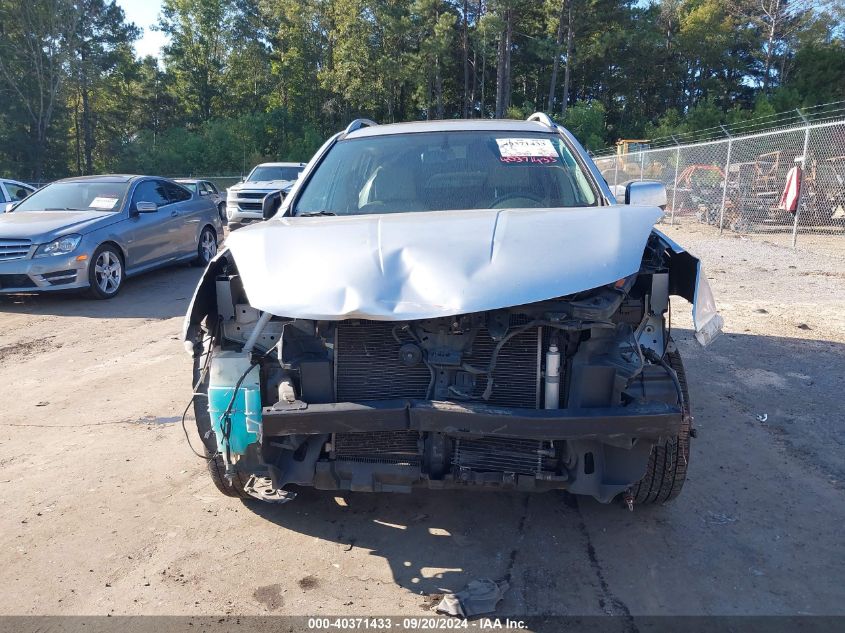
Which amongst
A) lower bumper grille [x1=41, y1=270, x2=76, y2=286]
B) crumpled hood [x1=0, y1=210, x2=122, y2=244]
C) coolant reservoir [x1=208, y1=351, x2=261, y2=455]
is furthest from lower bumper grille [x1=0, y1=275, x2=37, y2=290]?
coolant reservoir [x1=208, y1=351, x2=261, y2=455]

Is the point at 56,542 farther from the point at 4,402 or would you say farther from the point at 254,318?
the point at 4,402

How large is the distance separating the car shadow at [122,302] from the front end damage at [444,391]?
5.48 meters

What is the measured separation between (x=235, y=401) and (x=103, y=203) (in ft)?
25.3

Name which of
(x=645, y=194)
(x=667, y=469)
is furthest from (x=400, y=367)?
(x=645, y=194)

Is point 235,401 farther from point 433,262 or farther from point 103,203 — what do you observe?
point 103,203

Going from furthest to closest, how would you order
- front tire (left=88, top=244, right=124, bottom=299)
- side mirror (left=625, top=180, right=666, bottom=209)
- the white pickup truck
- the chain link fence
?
the white pickup truck → the chain link fence → front tire (left=88, top=244, right=124, bottom=299) → side mirror (left=625, top=180, right=666, bottom=209)

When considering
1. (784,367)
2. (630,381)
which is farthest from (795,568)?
(784,367)

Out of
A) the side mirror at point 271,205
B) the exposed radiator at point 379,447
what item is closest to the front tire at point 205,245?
the side mirror at point 271,205

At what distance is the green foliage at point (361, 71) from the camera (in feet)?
132

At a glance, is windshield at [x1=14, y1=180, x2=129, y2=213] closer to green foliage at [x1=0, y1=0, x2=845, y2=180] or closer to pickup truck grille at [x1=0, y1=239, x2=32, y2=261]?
pickup truck grille at [x1=0, y1=239, x2=32, y2=261]

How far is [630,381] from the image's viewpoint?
264 centimetres

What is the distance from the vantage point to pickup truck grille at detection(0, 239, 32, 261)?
7.98 metres

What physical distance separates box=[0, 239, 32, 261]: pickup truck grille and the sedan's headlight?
5.7 inches

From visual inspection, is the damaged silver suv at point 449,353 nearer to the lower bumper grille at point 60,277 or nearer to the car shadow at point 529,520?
the car shadow at point 529,520
